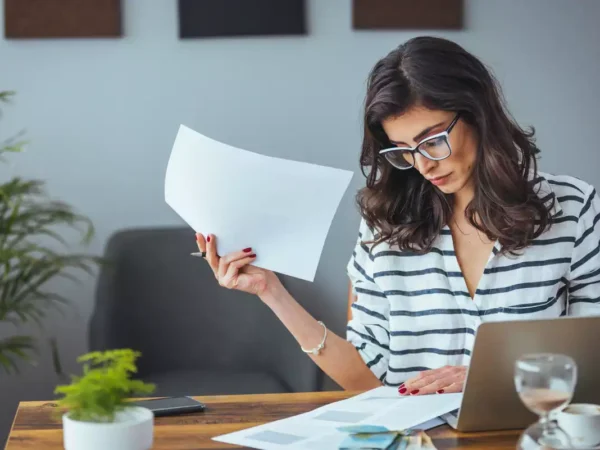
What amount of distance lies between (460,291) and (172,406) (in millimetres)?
649

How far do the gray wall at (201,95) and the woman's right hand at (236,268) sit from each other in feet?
4.53

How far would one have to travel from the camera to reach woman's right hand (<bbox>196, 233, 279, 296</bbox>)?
5.26 ft

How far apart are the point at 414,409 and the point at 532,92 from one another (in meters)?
2.03

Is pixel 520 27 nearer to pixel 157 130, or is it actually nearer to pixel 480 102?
pixel 157 130

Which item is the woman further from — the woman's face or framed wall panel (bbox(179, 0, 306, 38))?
framed wall panel (bbox(179, 0, 306, 38))

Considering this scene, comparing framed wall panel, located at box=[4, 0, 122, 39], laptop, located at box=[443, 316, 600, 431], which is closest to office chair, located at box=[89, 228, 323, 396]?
framed wall panel, located at box=[4, 0, 122, 39]

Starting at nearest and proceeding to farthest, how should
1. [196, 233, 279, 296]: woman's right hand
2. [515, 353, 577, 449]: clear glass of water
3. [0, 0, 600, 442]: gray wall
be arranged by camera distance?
[515, 353, 577, 449]: clear glass of water → [196, 233, 279, 296]: woman's right hand → [0, 0, 600, 442]: gray wall

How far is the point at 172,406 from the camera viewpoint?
1450mm

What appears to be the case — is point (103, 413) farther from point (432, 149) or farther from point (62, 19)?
point (62, 19)

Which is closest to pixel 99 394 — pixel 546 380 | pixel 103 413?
pixel 103 413

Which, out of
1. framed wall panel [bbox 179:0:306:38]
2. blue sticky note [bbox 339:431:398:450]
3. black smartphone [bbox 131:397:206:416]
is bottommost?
black smartphone [bbox 131:397:206:416]

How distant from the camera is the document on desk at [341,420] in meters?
1.25

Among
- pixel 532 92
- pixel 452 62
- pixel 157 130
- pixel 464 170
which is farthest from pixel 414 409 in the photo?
pixel 532 92

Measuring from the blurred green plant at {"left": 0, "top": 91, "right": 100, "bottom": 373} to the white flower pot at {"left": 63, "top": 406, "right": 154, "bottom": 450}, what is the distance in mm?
1505
